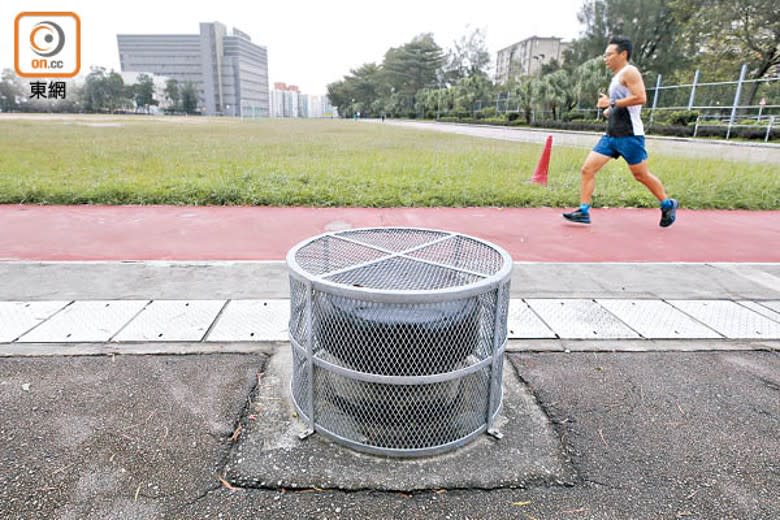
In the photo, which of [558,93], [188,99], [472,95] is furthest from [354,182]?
[188,99]

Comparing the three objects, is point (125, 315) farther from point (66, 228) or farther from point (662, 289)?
point (662, 289)

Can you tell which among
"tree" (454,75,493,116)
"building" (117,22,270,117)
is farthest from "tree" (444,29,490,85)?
Answer: "building" (117,22,270,117)

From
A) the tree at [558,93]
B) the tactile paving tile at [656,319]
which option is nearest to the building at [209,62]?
the tree at [558,93]

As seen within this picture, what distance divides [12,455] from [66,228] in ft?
16.0

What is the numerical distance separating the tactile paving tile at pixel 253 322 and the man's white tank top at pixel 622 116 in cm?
468

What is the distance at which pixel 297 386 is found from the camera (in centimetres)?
272

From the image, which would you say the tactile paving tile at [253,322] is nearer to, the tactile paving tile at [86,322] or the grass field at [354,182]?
the tactile paving tile at [86,322]

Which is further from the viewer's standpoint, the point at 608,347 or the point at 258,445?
the point at 608,347

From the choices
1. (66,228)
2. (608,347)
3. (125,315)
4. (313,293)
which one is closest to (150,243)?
(66,228)

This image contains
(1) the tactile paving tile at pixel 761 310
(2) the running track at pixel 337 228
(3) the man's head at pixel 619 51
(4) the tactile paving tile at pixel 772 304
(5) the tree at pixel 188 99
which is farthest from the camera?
(5) the tree at pixel 188 99

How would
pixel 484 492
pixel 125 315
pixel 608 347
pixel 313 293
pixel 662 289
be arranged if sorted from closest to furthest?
1. pixel 484 492
2. pixel 313 293
3. pixel 608 347
4. pixel 125 315
5. pixel 662 289

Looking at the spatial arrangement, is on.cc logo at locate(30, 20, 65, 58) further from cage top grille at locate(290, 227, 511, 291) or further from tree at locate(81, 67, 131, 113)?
tree at locate(81, 67, 131, 113)

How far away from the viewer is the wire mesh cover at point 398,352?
2303mm

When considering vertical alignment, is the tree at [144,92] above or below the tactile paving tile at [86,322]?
above
